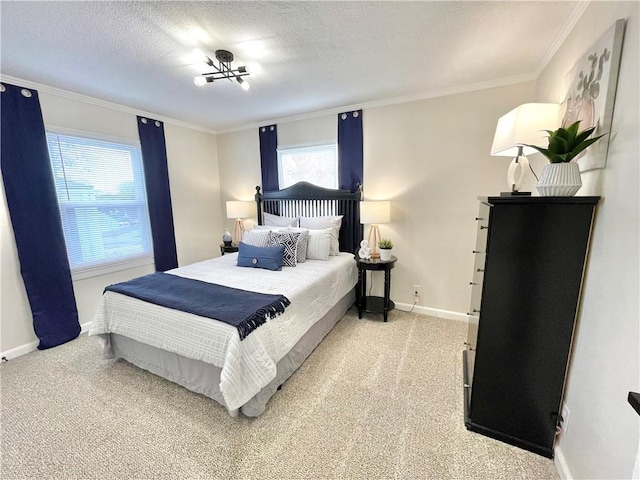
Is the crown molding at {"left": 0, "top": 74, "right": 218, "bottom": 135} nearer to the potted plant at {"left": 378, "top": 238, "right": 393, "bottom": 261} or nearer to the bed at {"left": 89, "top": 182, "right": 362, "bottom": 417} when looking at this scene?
the bed at {"left": 89, "top": 182, "right": 362, "bottom": 417}

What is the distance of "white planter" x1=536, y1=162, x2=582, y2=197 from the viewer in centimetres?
124

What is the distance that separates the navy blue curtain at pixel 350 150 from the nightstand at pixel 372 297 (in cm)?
100

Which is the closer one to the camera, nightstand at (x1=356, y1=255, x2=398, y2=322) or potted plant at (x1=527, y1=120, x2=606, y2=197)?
potted plant at (x1=527, y1=120, x2=606, y2=197)

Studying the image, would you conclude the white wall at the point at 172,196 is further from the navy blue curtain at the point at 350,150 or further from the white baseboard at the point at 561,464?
the white baseboard at the point at 561,464

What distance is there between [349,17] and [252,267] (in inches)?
86.5

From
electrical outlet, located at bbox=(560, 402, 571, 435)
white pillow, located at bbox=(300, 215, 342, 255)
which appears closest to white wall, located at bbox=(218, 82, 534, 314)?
white pillow, located at bbox=(300, 215, 342, 255)

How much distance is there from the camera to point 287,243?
9.41 ft

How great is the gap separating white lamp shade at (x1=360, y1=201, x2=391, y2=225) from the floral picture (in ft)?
5.32

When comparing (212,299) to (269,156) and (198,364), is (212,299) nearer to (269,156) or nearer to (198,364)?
(198,364)

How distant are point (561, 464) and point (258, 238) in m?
2.85

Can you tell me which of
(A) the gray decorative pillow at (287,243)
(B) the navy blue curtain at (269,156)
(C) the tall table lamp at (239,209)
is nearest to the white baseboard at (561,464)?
(A) the gray decorative pillow at (287,243)

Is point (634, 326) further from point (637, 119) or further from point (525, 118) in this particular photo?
point (525, 118)

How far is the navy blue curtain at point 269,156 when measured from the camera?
148 inches

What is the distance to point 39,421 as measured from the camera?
1.71 m
